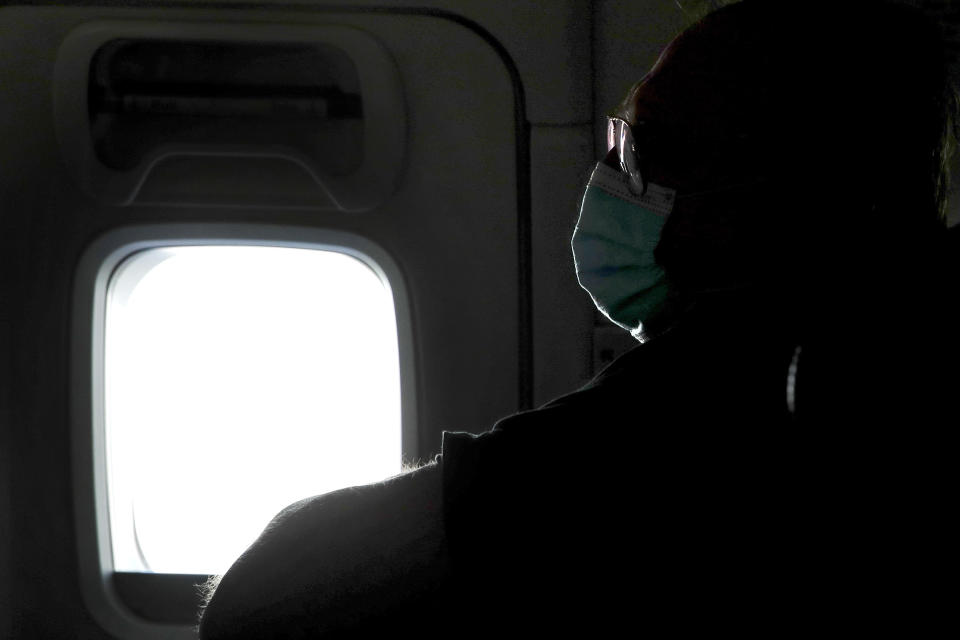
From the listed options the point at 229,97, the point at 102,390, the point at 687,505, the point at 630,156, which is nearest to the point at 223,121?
the point at 229,97

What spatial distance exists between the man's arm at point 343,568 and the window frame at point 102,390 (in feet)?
2.25

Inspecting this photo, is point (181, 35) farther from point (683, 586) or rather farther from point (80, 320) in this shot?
point (683, 586)

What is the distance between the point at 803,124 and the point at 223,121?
0.96 meters

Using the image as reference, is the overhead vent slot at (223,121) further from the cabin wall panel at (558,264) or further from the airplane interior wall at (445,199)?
the cabin wall panel at (558,264)

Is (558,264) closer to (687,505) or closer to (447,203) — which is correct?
(447,203)

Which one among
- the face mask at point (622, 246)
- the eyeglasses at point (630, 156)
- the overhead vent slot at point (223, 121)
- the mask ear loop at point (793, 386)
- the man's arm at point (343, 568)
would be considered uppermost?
the overhead vent slot at point (223, 121)

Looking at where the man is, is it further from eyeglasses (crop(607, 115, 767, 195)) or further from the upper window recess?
the upper window recess

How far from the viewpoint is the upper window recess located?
4.56ft

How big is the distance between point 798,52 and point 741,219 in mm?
188

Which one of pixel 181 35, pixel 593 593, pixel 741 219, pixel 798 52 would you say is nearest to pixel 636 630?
pixel 593 593

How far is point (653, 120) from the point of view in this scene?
96cm

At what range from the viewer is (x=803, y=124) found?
34.9 inches

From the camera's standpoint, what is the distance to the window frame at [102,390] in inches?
56.4

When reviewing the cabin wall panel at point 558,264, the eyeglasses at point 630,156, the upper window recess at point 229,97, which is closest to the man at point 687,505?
the eyeglasses at point 630,156
